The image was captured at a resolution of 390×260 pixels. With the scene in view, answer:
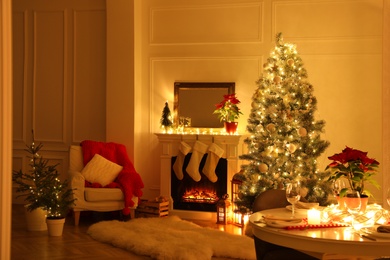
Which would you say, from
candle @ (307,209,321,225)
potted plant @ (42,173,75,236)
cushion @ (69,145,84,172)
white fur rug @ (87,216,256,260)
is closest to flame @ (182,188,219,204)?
white fur rug @ (87,216,256,260)

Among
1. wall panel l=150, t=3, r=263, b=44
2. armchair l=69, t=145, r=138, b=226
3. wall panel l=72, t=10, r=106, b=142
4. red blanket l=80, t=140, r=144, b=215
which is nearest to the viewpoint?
armchair l=69, t=145, r=138, b=226

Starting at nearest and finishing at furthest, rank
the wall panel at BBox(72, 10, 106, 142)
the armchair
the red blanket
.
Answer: the armchair < the red blanket < the wall panel at BBox(72, 10, 106, 142)

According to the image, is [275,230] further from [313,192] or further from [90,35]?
[90,35]

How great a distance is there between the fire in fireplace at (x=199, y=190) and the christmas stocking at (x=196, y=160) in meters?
0.14

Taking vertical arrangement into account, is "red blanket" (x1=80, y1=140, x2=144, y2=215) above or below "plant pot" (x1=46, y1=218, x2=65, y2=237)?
above

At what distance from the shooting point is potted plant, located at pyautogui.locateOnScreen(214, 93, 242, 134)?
7145 mm

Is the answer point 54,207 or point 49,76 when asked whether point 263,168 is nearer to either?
point 54,207

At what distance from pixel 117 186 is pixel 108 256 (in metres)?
1.73

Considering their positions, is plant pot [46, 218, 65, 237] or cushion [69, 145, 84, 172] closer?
plant pot [46, 218, 65, 237]

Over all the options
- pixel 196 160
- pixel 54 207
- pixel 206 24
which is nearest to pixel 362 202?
pixel 54 207

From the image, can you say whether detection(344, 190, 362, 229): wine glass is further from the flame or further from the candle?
the flame

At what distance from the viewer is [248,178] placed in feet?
20.5

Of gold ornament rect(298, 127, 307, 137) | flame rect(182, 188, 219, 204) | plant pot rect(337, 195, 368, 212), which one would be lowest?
flame rect(182, 188, 219, 204)

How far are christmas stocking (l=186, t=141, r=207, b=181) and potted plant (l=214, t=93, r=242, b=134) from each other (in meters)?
0.42
